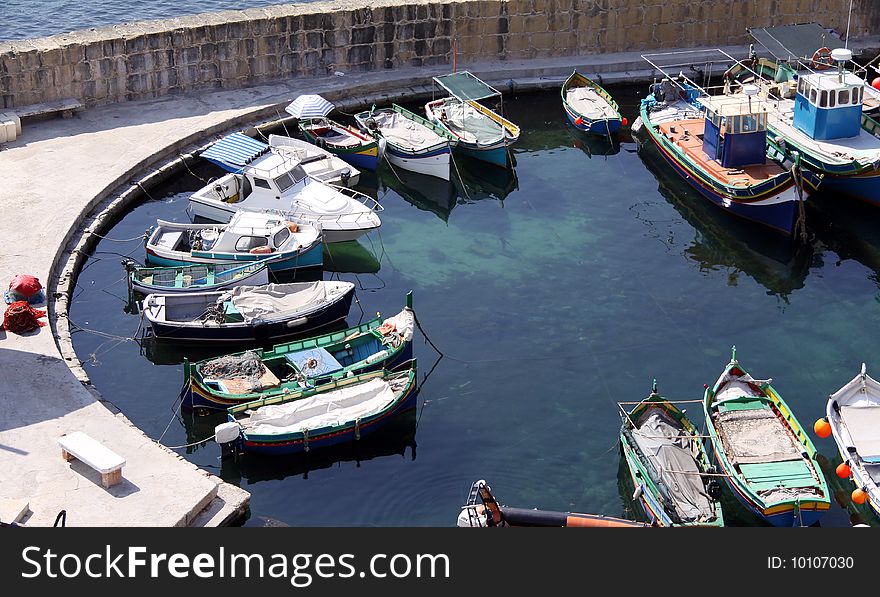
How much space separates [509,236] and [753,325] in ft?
27.9

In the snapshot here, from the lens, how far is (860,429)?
94.6 feet

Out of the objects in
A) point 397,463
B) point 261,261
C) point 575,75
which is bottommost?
point 397,463

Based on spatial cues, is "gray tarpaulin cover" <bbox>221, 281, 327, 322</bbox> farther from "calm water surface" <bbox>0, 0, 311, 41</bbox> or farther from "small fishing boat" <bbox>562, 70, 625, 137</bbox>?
"calm water surface" <bbox>0, 0, 311, 41</bbox>

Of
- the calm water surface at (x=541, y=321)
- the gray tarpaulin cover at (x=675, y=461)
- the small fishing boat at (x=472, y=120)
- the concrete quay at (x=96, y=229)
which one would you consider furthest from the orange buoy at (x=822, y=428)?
the small fishing boat at (x=472, y=120)

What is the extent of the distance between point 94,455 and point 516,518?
9078 mm

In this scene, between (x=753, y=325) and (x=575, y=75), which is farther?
(x=575, y=75)

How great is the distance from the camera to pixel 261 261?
117 ft

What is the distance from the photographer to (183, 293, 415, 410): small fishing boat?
98.4 ft

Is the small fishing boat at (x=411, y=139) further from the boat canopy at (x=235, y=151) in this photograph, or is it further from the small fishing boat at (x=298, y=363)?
the small fishing boat at (x=298, y=363)

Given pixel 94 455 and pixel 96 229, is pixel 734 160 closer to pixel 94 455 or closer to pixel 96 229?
pixel 96 229

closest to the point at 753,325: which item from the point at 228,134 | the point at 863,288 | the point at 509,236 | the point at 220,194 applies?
the point at 863,288

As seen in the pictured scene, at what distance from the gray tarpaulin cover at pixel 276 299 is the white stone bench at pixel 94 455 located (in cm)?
726

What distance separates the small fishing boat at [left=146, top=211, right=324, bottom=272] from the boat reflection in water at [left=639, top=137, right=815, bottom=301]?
12043 mm
